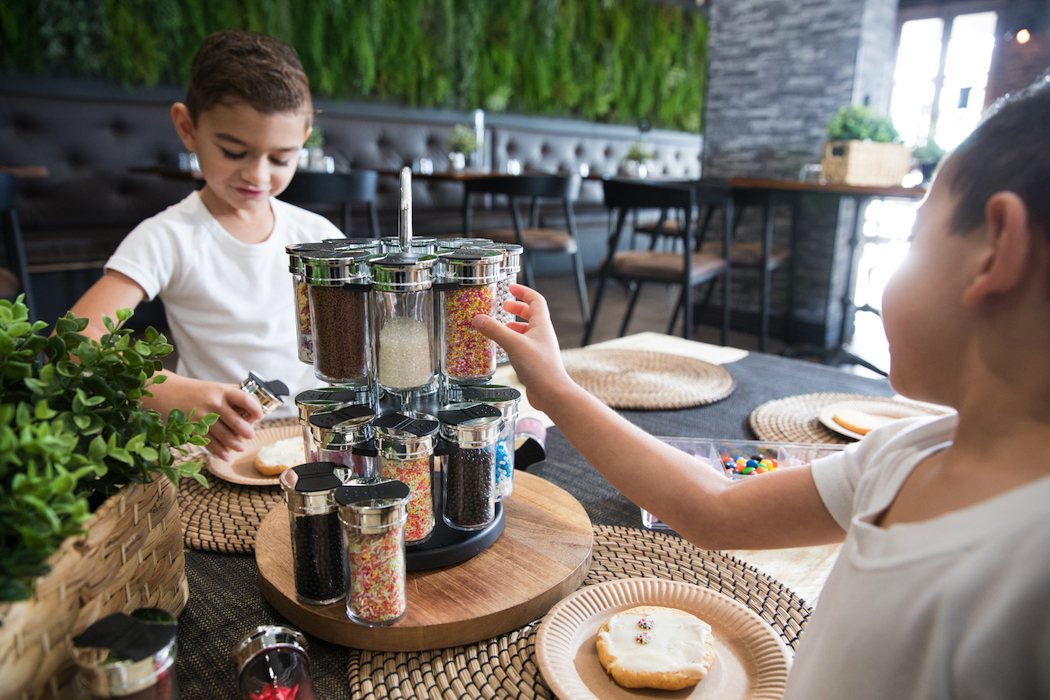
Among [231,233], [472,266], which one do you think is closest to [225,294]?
[231,233]

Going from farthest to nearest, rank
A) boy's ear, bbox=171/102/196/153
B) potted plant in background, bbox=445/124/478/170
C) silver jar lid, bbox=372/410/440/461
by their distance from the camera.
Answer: potted plant in background, bbox=445/124/478/170, boy's ear, bbox=171/102/196/153, silver jar lid, bbox=372/410/440/461

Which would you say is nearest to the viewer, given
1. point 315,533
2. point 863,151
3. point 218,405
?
point 315,533

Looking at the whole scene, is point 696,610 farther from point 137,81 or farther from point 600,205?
point 600,205

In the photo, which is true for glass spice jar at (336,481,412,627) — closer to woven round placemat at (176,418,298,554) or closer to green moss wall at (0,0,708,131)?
woven round placemat at (176,418,298,554)

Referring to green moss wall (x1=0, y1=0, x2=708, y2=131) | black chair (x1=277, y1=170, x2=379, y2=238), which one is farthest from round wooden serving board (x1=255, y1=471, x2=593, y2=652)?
green moss wall (x1=0, y1=0, x2=708, y2=131)

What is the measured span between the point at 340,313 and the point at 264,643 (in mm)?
320

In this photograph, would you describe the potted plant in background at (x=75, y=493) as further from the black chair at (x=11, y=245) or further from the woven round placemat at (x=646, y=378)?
the black chair at (x=11, y=245)

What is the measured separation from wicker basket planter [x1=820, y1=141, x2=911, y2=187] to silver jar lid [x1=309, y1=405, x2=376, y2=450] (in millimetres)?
3322

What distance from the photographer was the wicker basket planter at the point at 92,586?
410 mm

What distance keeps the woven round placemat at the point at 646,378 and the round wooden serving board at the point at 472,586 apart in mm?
508

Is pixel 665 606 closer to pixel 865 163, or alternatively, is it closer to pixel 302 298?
pixel 302 298

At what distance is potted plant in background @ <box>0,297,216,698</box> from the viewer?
0.41m

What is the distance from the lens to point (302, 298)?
0.72 m

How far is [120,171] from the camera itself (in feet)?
11.8
